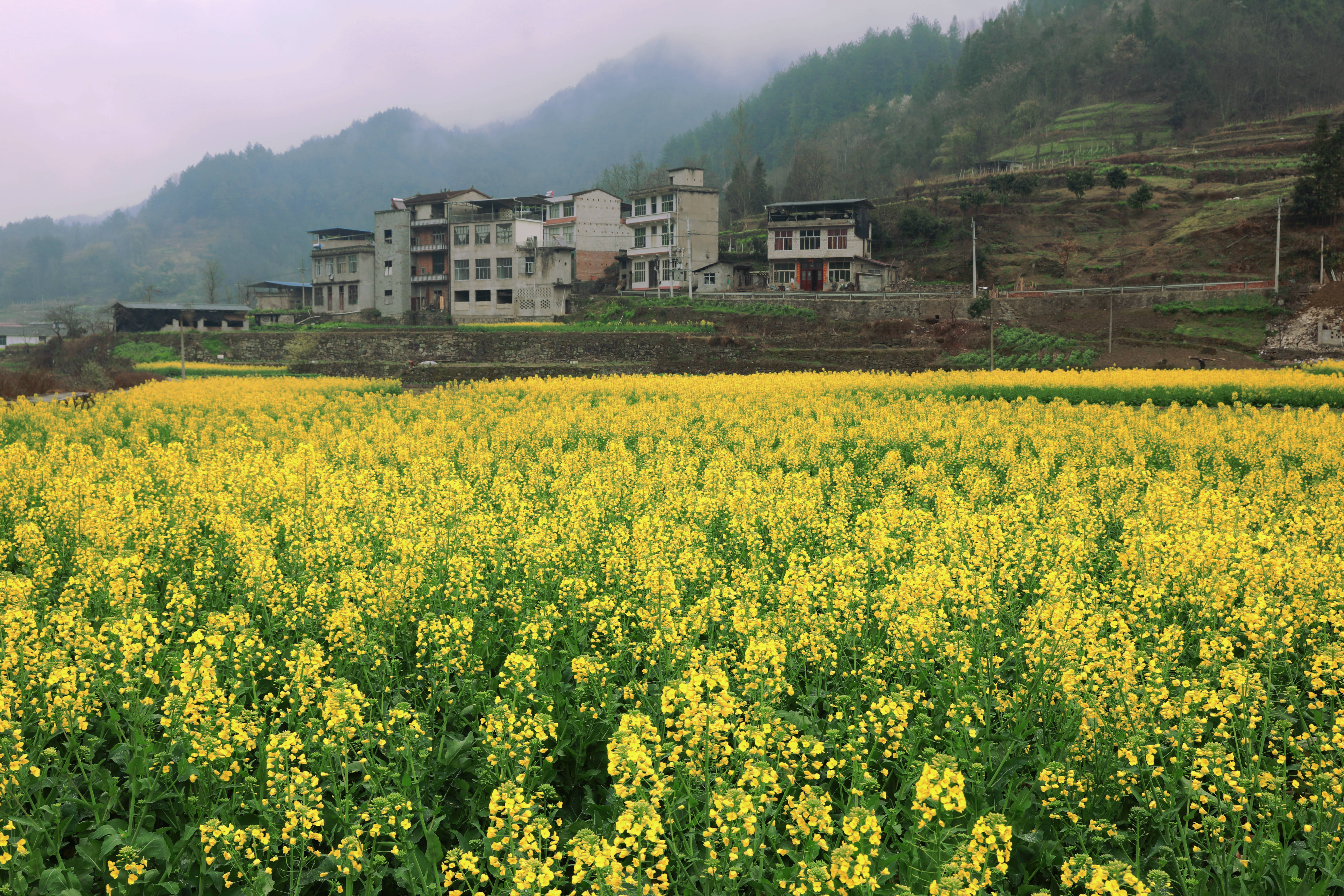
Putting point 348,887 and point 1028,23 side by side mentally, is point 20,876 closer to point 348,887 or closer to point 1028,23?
point 348,887

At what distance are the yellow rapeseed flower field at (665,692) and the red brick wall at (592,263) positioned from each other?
78.2 metres

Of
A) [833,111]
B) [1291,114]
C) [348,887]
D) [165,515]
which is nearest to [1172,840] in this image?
[348,887]

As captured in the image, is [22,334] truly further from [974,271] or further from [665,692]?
[665,692]

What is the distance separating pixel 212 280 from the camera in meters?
116

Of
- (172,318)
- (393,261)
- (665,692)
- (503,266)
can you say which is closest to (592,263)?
(503,266)

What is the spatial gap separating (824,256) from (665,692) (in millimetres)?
79360

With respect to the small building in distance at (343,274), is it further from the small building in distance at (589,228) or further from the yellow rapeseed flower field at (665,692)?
the yellow rapeseed flower field at (665,692)

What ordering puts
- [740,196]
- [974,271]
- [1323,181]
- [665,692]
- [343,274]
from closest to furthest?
[665,692] → [1323,181] → [974,271] → [343,274] → [740,196]

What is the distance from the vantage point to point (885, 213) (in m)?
93.4

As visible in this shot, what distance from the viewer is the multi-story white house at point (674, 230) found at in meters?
81.9

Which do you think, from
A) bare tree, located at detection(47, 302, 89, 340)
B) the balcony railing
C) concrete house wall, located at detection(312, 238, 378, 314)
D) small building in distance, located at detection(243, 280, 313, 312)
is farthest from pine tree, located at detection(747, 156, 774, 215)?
bare tree, located at detection(47, 302, 89, 340)

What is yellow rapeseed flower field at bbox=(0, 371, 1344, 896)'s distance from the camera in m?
4.10

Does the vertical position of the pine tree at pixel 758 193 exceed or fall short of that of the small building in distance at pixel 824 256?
it exceeds it

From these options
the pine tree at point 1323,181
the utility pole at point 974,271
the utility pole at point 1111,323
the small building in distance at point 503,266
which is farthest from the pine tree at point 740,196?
the pine tree at point 1323,181
